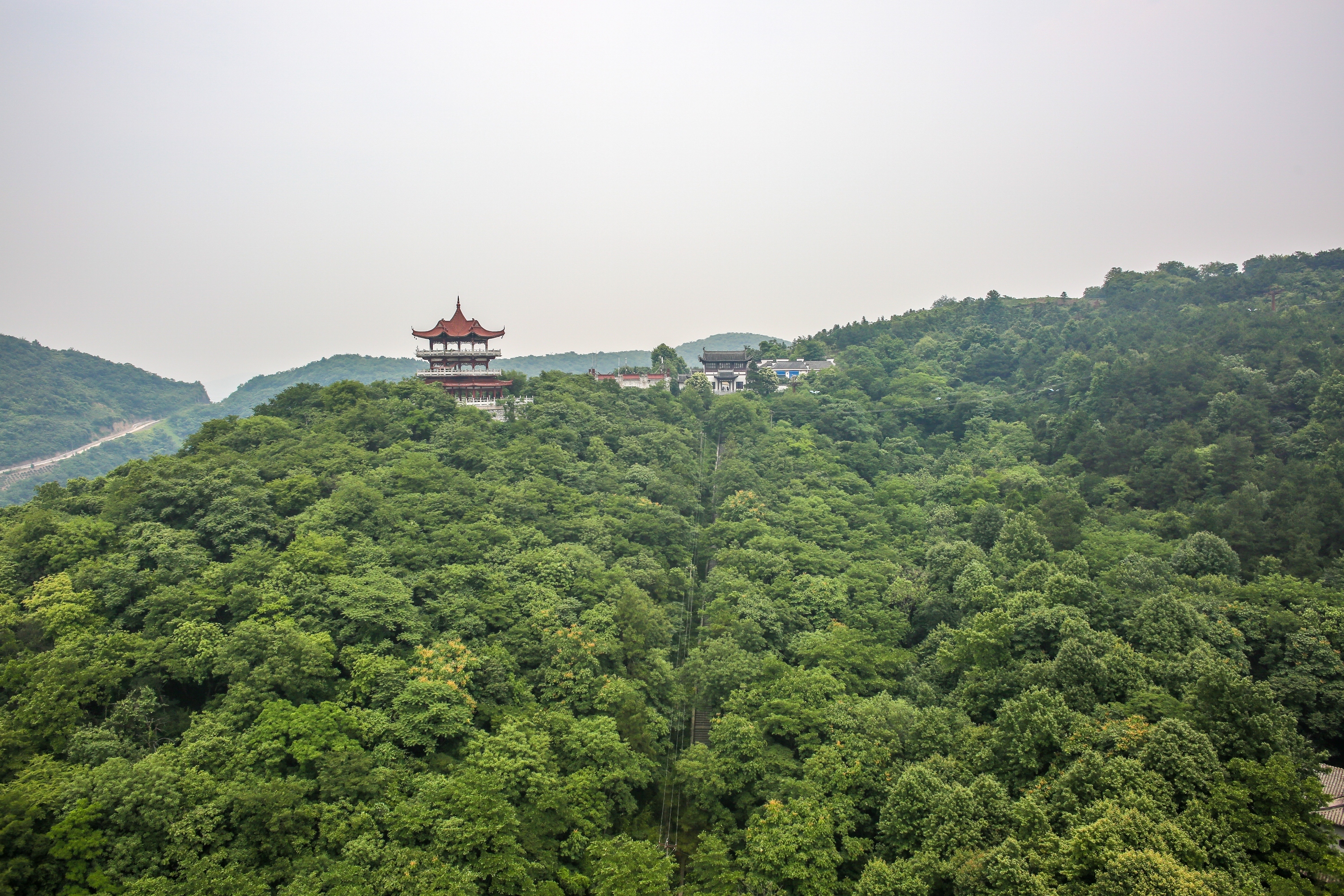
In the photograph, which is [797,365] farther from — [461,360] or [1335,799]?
[1335,799]

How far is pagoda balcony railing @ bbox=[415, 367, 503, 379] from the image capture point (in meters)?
28.3

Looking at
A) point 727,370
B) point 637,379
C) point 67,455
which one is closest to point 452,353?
point 637,379

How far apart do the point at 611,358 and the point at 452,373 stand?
8529 centimetres

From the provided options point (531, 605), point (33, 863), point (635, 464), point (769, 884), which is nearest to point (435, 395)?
point (635, 464)

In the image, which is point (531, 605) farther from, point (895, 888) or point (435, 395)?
point (435, 395)

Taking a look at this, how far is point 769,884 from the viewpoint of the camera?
33.7 feet

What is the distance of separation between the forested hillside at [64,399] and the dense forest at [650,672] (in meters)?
43.4

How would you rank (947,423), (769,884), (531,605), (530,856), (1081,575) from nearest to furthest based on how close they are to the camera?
1. (769,884)
2. (530,856)
3. (531,605)
4. (1081,575)
5. (947,423)

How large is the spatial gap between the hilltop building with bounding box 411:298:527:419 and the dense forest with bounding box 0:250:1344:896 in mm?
3836

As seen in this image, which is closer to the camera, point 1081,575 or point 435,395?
point 1081,575

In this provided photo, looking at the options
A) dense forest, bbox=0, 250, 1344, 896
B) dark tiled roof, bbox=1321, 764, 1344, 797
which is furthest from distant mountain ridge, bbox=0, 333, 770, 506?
dark tiled roof, bbox=1321, 764, 1344, 797

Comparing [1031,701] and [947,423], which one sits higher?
[947,423]

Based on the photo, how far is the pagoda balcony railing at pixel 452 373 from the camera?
28.3 m

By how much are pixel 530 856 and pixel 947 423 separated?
32215 mm
